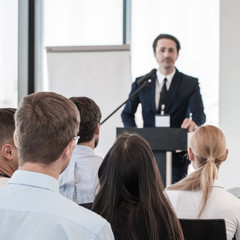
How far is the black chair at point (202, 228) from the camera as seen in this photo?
Result: 1.93m

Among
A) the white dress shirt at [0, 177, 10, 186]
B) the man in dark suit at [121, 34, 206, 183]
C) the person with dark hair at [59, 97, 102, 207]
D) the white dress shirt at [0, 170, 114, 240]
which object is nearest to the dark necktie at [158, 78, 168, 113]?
the man in dark suit at [121, 34, 206, 183]

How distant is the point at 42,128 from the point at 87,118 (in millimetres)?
1348

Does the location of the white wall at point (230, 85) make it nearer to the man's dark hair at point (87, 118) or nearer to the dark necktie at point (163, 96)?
the dark necktie at point (163, 96)

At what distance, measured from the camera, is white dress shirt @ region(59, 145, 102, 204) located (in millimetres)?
2318

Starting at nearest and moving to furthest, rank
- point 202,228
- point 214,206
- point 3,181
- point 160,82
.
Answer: point 3,181, point 202,228, point 214,206, point 160,82

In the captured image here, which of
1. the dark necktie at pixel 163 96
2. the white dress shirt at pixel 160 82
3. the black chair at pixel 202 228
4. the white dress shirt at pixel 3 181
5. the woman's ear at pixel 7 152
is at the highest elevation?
the white dress shirt at pixel 160 82

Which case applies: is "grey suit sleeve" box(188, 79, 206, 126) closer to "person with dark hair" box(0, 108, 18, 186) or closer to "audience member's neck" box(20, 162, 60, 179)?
"person with dark hair" box(0, 108, 18, 186)

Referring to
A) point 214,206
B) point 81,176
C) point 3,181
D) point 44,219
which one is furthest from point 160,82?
point 44,219

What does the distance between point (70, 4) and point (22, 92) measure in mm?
1330

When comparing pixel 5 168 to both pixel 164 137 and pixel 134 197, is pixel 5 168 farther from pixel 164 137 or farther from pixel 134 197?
pixel 164 137

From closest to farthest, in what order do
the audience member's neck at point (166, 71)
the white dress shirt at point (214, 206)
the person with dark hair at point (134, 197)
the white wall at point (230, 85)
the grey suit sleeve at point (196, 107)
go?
the person with dark hair at point (134, 197) → the white dress shirt at point (214, 206) → the grey suit sleeve at point (196, 107) → the audience member's neck at point (166, 71) → the white wall at point (230, 85)

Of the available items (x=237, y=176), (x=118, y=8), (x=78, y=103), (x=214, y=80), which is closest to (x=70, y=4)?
(x=118, y=8)

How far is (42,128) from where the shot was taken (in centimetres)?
113

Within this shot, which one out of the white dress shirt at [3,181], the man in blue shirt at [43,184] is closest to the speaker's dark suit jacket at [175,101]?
the white dress shirt at [3,181]
